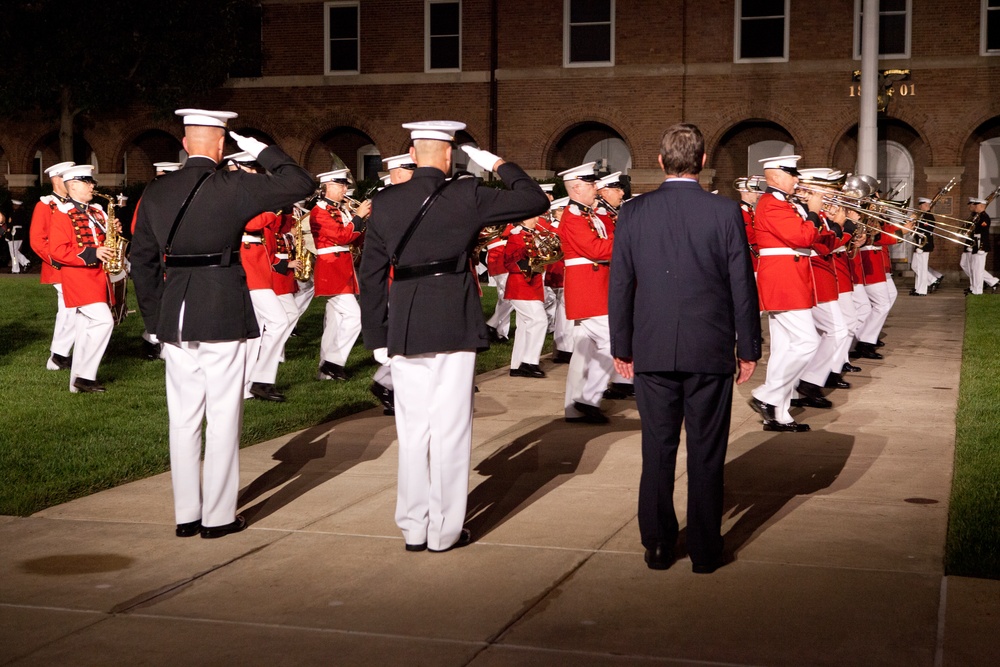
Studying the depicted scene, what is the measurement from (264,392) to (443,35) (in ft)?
75.3

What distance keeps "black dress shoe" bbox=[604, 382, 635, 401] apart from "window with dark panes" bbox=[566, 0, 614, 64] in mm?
21090

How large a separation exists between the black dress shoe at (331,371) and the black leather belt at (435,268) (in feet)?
20.5

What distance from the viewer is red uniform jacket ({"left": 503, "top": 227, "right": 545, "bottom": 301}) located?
13.2 metres

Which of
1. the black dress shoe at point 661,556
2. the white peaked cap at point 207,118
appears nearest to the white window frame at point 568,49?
the white peaked cap at point 207,118

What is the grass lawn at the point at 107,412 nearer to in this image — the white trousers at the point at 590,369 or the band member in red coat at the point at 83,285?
the band member in red coat at the point at 83,285

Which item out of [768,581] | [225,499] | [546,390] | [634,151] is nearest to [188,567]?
[225,499]

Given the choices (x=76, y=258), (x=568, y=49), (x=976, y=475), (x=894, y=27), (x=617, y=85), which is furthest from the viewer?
(x=568, y=49)

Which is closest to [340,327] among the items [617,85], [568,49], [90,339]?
[90,339]

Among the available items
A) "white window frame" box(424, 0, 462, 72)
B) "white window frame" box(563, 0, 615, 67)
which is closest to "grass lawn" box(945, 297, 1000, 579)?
"white window frame" box(563, 0, 615, 67)

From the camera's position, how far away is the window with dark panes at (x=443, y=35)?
3259 cm

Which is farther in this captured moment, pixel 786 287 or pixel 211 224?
pixel 786 287

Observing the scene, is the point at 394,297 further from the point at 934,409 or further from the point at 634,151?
the point at 634,151

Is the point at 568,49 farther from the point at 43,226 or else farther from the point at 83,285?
the point at 83,285

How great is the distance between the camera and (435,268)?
618cm
